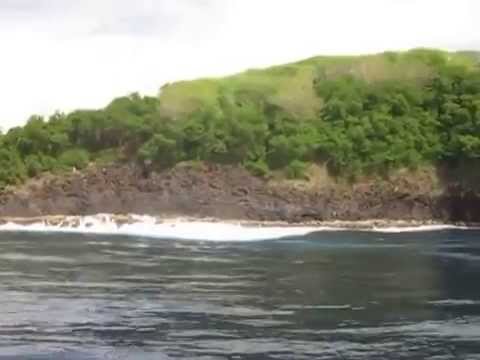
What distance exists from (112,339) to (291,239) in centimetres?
4625

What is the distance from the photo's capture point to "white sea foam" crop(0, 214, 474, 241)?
3125 inches

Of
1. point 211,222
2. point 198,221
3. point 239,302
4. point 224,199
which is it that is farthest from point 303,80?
point 239,302

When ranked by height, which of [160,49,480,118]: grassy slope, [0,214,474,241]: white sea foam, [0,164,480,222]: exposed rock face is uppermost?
[160,49,480,118]: grassy slope

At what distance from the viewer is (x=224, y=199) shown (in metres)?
97.0

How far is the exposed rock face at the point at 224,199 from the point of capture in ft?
313

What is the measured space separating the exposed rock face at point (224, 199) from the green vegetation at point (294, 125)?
2516mm

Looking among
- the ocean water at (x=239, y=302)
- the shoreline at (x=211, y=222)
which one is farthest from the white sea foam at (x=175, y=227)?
the ocean water at (x=239, y=302)

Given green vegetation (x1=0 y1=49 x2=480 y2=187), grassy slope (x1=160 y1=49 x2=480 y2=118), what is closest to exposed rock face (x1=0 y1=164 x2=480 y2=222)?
green vegetation (x1=0 y1=49 x2=480 y2=187)

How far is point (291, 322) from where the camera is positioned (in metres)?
28.6

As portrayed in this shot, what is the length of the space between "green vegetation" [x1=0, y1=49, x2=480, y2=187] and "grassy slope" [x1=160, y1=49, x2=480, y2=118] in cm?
14

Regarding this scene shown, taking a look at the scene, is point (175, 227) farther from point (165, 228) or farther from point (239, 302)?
point (239, 302)

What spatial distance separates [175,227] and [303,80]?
103 feet

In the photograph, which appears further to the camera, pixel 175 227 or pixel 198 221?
pixel 198 221

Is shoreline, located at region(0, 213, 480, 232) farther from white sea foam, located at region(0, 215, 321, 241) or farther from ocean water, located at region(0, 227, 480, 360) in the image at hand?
ocean water, located at region(0, 227, 480, 360)
